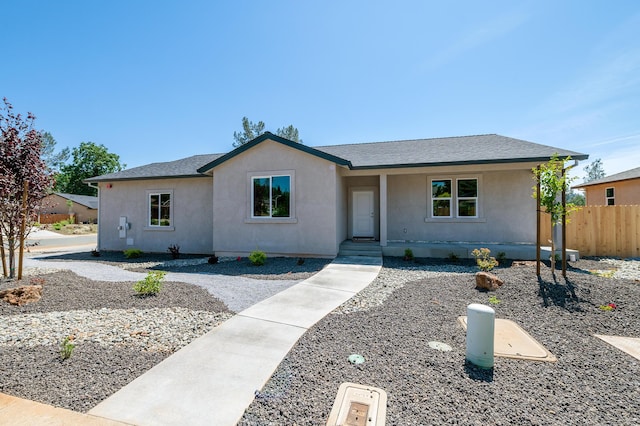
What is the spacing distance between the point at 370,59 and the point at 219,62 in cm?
691

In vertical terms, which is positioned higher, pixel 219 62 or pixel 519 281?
pixel 219 62

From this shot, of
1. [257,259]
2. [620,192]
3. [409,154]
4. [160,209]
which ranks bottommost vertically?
[257,259]

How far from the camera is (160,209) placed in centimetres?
1226

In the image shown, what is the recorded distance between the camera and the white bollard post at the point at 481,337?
9.67ft

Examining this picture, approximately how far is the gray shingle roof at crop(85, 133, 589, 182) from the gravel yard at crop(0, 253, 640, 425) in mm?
4764

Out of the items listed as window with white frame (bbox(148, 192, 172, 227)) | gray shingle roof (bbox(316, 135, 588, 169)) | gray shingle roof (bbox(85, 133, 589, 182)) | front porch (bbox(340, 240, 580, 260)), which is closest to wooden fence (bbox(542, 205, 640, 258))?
front porch (bbox(340, 240, 580, 260))

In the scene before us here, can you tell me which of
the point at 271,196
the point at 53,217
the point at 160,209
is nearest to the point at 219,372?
the point at 271,196

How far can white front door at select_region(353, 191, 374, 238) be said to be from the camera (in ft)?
40.1

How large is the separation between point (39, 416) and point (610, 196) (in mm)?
28060

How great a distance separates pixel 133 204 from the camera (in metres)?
12.6

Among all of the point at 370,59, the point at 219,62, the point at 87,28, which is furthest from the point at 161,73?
the point at 370,59

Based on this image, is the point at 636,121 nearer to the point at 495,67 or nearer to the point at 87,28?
the point at 495,67

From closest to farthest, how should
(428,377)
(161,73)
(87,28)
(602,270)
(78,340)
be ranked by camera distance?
1. (428,377)
2. (78,340)
3. (602,270)
4. (87,28)
5. (161,73)

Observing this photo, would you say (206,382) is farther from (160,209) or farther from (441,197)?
(160,209)
